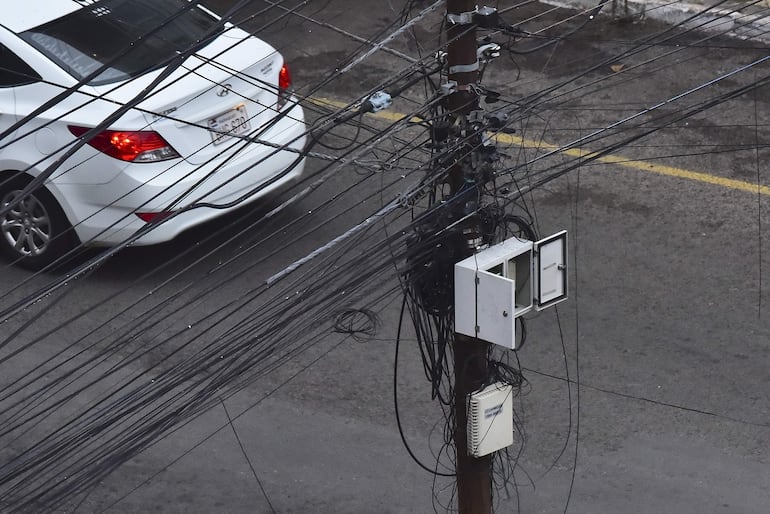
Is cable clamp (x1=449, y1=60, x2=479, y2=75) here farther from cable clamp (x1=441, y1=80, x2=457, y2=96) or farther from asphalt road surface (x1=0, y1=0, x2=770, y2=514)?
asphalt road surface (x1=0, y1=0, x2=770, y2=514)

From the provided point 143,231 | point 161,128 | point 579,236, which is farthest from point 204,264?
point 143,231

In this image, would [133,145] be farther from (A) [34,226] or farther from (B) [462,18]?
(B) [462,18]

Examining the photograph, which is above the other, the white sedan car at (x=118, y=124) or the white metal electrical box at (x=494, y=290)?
the white metal electrical box at (x=494, y=290)

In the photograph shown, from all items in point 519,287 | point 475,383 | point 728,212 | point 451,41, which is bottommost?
point 728,212

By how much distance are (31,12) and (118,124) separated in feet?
4.01

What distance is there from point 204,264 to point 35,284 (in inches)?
43.5

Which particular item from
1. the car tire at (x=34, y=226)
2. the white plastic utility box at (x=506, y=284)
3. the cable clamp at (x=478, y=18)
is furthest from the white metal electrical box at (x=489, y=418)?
the car tire at (x=34, y=226)

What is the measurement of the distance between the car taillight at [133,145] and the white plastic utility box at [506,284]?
11.3 feet

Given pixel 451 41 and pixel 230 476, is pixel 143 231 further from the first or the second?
pixel 230 476

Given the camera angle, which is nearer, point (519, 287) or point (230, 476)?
point (519, 287)

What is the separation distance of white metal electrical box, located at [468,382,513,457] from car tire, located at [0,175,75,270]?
12.9 ft

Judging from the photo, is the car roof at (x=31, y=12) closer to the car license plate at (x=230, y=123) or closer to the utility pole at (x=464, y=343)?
the car license plate at (x=230, y=123)

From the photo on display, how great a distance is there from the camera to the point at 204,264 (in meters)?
8.87

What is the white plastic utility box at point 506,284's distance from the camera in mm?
5238
